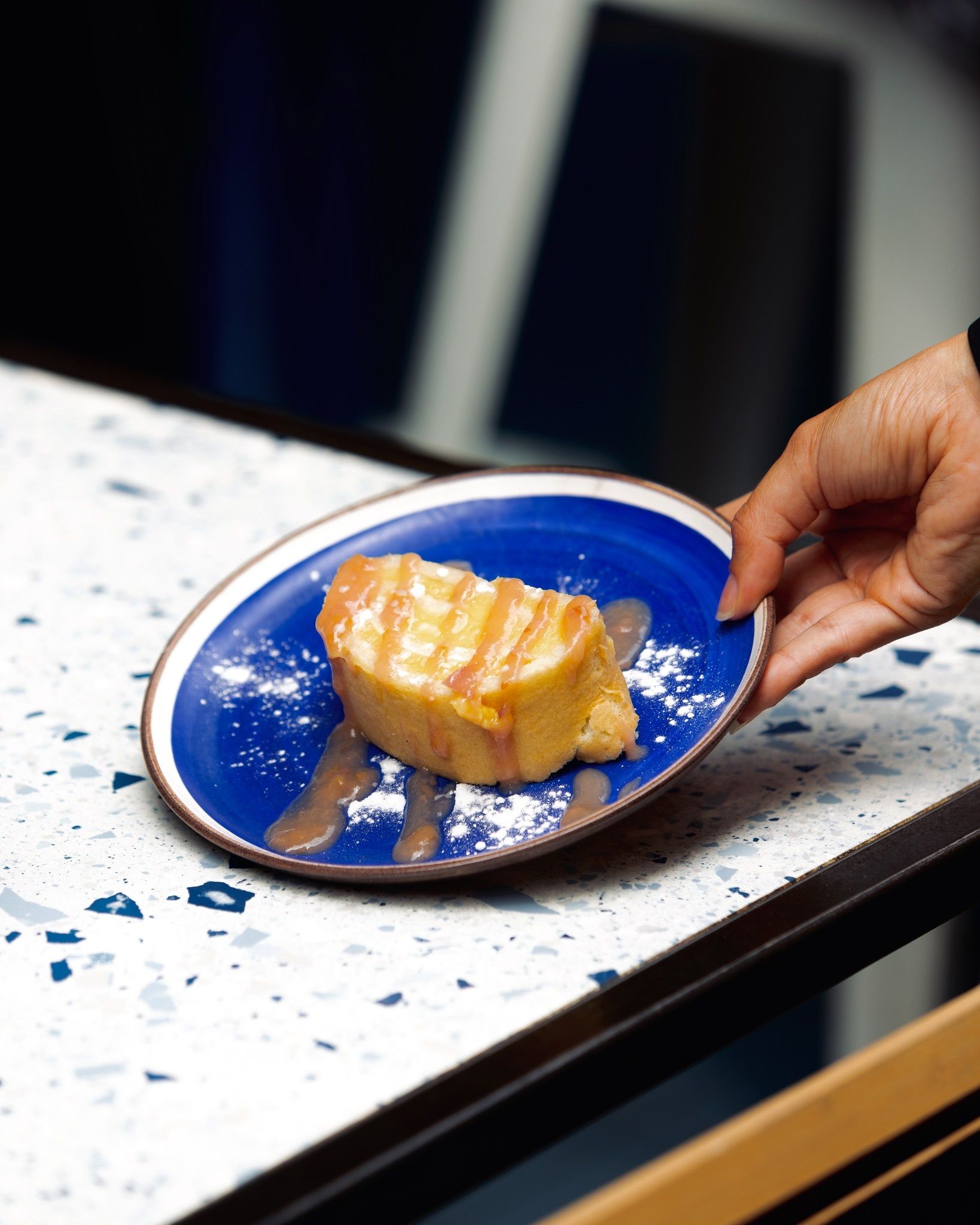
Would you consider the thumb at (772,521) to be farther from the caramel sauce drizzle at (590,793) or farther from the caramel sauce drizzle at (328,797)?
the caramel sauce drizzle at (328,797)

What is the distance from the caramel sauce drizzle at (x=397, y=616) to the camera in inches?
34.7

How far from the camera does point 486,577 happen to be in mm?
1080

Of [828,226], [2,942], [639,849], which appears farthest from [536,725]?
[828,226]

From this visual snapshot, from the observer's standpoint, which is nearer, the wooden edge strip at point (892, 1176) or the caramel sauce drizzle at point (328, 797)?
the wooden edge strip at point (892, 1176)

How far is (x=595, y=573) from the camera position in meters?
1.04

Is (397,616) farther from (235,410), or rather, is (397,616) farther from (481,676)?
(235,410)

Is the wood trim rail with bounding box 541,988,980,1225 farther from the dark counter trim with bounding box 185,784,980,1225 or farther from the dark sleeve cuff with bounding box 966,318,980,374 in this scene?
the dark sleeve cuff with bounding box 966,318,980,374

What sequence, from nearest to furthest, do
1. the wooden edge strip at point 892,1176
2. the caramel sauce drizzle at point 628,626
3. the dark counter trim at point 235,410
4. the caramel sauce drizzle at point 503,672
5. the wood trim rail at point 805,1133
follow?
the wood trim rail at point 805,1133 → the wooden edge strip at point 892,1176 → the caramel sauce drizzle at point 503,672 → the caramel sauce drizzle at point 628,626 → the dark counter trim at point 235,410

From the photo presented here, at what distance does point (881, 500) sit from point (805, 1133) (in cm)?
50

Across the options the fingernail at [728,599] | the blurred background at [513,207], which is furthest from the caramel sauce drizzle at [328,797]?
the blurred background at [513,207]

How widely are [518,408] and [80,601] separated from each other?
7.34 feet

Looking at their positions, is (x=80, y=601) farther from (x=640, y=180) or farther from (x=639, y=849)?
(x=640, y=180)

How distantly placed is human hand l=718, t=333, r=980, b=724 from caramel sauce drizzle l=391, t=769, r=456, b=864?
0.22m

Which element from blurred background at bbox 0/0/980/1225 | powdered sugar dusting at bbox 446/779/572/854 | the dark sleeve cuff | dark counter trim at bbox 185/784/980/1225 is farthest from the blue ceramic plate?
blurred background at bbox 0/0/980/1225
